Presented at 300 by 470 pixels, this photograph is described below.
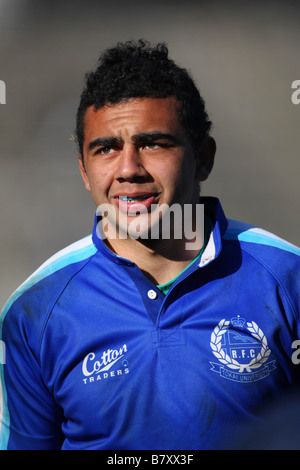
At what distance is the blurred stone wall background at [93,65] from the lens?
605cm

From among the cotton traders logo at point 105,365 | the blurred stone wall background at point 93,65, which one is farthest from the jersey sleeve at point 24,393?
the blurred stone wall background at point 93,65

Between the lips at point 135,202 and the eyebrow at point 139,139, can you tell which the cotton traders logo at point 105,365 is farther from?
the eyebrow at point 139,139

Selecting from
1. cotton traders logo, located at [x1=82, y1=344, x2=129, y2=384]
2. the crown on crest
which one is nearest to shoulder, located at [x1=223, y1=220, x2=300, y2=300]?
the crown on crest

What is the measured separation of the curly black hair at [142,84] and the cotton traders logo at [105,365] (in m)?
0.75

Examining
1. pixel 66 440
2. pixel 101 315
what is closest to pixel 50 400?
pixel 66 440

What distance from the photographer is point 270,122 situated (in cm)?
699

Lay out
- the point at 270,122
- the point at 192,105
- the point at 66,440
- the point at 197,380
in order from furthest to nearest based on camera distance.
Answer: the point at 270,122 → the point at 192,105 → the point at 66,440 → the point at 197,380

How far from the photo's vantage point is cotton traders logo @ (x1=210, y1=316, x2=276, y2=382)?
204cm

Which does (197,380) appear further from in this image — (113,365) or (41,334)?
(41,334)

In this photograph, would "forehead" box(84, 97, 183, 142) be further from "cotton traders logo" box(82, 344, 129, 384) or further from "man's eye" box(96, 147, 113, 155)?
"cotton traders logo" box(82, 344, 129, 384)

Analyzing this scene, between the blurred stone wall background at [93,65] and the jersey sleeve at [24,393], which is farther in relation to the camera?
the blurred stone wall background at [93,65]

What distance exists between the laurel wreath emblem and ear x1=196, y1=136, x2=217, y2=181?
55 centimetres

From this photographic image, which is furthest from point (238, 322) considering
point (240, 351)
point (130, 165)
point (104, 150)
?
point (104, 150)

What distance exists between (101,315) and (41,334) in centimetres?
20
